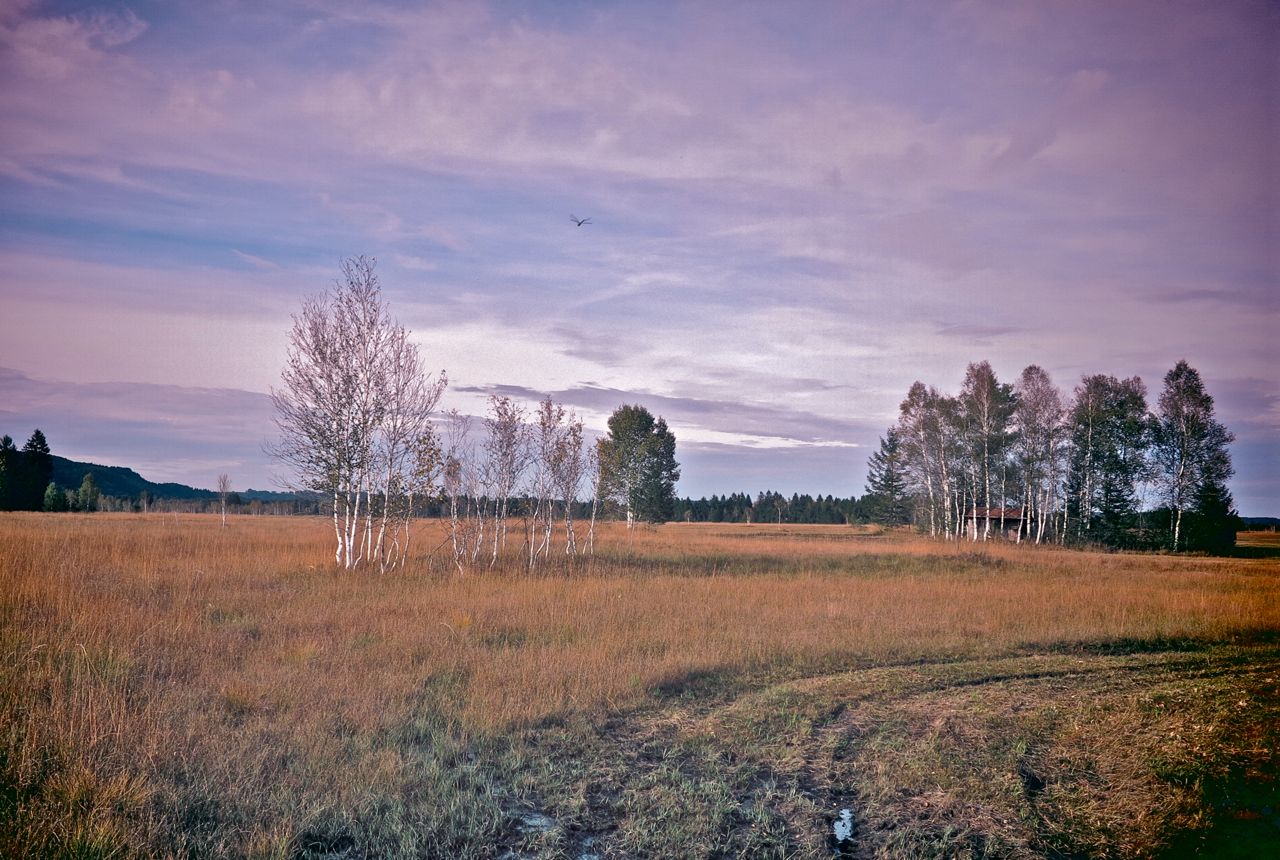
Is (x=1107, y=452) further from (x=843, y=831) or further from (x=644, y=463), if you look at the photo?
(x=843, y=831)

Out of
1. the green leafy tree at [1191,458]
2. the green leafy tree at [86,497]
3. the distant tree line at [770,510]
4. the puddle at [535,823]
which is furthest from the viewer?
the distant tree line at [770,510]

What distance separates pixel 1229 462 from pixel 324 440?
4126 centimetres

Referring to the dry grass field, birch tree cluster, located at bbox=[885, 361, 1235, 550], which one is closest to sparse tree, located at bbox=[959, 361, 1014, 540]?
birch tree cluster, located at bbox=[885, 361, 1235, 550]

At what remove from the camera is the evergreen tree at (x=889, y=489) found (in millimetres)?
54969

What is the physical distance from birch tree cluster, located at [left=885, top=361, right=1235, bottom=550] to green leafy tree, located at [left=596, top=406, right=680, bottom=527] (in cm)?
1740

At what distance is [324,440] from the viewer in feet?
52.2

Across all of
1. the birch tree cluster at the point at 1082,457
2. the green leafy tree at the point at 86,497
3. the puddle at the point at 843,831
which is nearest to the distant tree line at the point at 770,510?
the birch tree cluster at the point at 1082,457

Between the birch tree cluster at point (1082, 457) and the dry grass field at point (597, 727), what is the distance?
2811 cm

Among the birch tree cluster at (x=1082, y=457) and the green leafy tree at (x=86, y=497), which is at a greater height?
the birch tree cluster at (x=1082, y=457)

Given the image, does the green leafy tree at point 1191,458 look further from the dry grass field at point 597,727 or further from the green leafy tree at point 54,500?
the green leafy tree at point 54,500

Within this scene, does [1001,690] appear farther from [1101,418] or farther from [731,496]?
[731,496]

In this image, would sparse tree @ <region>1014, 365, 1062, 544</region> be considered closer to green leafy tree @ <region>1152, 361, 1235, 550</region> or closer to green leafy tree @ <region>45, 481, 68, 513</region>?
green leafy tree @ <region>1152, 361, 1235, 550</region>

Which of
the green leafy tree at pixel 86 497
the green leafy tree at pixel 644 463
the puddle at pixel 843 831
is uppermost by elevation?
the green leafy tree at pixel 644 463

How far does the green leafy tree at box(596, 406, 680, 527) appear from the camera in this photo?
148ft
